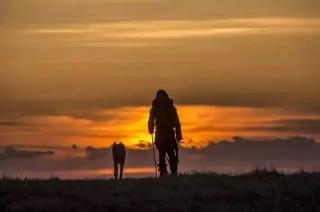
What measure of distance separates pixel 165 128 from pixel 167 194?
7.68 m

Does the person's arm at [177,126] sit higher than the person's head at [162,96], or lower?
lower

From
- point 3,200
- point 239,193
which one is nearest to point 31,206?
point 3,200

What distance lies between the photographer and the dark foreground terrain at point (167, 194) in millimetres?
23906

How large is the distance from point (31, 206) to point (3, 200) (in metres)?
0.77

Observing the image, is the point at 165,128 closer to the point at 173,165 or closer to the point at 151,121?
the point at 151,121

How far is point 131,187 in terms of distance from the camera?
25.3 metres

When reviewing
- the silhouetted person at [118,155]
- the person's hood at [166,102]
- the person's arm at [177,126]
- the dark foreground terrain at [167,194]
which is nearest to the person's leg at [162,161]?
the person's arm at [177,126]

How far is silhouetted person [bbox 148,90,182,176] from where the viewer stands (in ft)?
105

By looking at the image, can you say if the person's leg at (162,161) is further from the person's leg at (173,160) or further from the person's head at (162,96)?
the person's head at (162,96)

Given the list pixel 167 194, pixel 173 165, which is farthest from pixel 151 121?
pixel 167 194

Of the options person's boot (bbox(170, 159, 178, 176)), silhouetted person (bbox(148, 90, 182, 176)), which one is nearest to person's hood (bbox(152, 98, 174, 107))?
silhouetted person (bbox(148, 90, 182, 176))

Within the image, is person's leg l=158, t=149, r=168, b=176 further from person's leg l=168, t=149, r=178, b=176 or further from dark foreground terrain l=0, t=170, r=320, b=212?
dark foreground terrain l=0, t=170, r=320, b=212

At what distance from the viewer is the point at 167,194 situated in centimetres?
2470

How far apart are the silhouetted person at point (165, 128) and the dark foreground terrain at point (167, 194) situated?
534 centimetres
